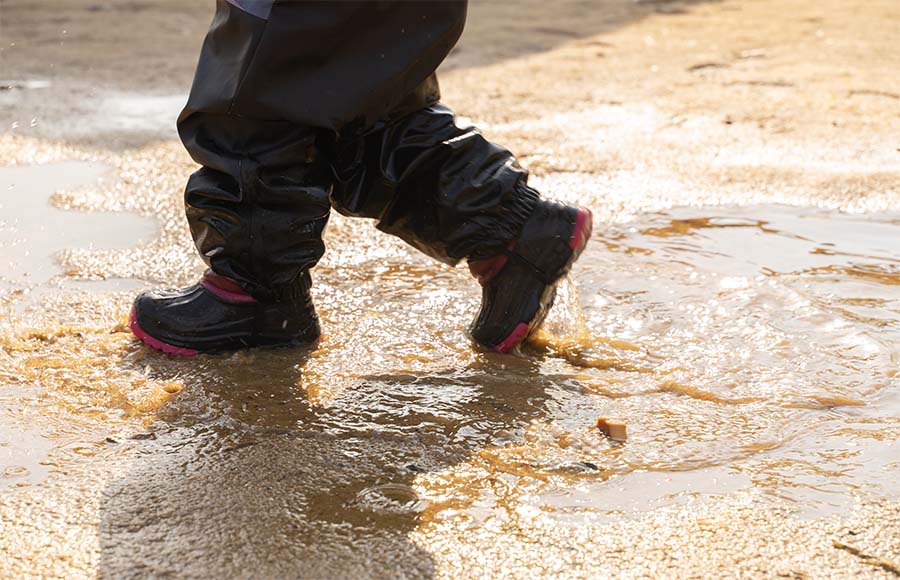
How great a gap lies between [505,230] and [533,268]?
0.08 metres

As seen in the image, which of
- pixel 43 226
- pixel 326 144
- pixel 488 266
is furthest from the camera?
pixel 43 226

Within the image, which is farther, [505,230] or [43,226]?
[43,226]

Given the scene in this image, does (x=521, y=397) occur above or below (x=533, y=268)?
below

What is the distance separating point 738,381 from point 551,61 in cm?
269

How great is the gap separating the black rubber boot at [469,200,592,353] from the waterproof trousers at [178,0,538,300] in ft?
0.09

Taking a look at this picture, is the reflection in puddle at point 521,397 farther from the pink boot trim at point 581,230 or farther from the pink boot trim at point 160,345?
the pink boot trim at point 581,230

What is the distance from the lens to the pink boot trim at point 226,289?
1.95 metres

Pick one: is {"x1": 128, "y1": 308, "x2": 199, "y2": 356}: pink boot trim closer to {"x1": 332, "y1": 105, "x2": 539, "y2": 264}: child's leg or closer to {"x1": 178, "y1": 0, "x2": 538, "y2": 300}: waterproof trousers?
{"x1": 178, "y1": 0, "x2": 538, "y2": 300}: waterproof trousers

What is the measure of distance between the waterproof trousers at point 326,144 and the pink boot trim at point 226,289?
0.03 meters

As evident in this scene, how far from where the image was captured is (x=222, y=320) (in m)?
1.94

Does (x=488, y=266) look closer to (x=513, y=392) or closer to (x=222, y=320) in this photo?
(x=513, y=392)

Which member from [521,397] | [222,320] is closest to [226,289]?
[222,320]

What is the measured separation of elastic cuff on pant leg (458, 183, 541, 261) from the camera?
1971 millimetres

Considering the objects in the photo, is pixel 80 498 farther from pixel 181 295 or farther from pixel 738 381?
pixel 738 381
